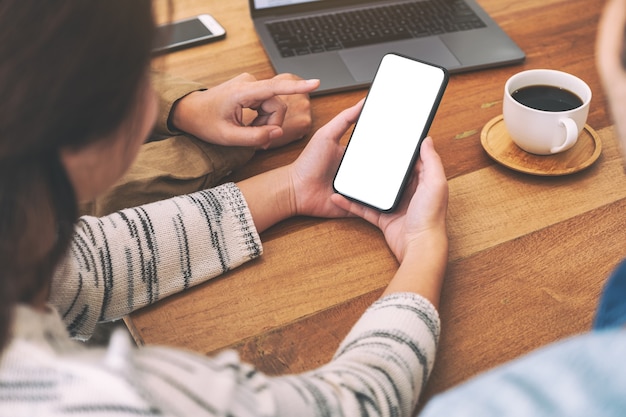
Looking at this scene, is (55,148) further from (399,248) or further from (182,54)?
(182,54)

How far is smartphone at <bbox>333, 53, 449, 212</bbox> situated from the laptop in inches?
7.6

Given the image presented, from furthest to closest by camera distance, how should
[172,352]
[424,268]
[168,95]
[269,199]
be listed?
1. [168,95]
2. [269,199]
3. [424,268]
4. [172,352]

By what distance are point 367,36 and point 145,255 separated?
0.52 meters

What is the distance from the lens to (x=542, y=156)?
0.80m

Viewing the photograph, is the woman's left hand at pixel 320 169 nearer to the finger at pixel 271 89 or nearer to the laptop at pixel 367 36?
the finger at pixel 271 89

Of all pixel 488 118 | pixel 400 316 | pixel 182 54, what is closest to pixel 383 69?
pixel 488 118

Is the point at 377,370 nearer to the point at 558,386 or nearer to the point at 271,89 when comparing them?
the point at 558,386

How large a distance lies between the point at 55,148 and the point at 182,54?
0.63 meters

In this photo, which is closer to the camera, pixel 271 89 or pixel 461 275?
pixel 461 275

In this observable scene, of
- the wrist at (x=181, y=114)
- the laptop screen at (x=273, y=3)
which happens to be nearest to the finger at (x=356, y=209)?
the wrist at (x=181, y=114)

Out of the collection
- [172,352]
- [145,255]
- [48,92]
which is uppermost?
[48,92]

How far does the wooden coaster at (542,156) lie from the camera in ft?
2.56

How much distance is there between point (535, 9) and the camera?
109 cm

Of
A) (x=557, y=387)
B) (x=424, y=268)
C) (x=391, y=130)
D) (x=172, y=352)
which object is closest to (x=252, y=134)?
(x=391, y=130)
